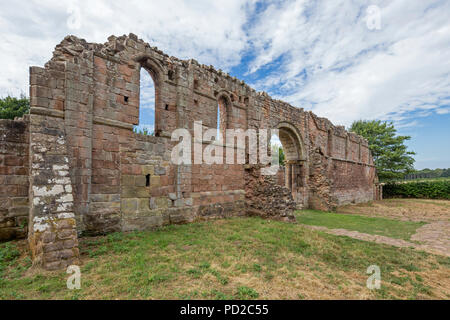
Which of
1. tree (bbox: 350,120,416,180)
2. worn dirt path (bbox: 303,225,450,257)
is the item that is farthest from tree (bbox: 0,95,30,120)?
tree (bbox: 350,120,416,180)

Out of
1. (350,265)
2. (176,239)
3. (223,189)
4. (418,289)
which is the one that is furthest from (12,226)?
(418,289)

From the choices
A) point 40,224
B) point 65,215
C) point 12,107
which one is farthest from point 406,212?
point 12,107

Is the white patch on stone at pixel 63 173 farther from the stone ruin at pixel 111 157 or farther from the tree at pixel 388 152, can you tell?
the tree at pixel 388 152

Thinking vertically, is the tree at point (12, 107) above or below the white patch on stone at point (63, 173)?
above

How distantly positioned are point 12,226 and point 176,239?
13.7ft

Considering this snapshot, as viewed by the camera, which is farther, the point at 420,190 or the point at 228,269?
the point at 420,190

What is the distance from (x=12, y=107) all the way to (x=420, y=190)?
152 feet

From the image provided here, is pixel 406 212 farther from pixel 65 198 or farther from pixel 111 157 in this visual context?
pixel 65 198

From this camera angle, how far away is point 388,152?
29.7 m

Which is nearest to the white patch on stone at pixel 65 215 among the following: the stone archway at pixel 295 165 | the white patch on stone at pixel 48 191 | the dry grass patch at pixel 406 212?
the white patch on stone at pixel 48 191

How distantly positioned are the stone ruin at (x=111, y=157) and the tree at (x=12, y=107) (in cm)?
2173

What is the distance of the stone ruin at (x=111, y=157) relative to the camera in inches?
201

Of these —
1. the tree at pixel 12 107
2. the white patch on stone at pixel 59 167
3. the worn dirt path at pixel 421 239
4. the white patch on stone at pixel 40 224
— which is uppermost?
the tree at pixel 12 107
